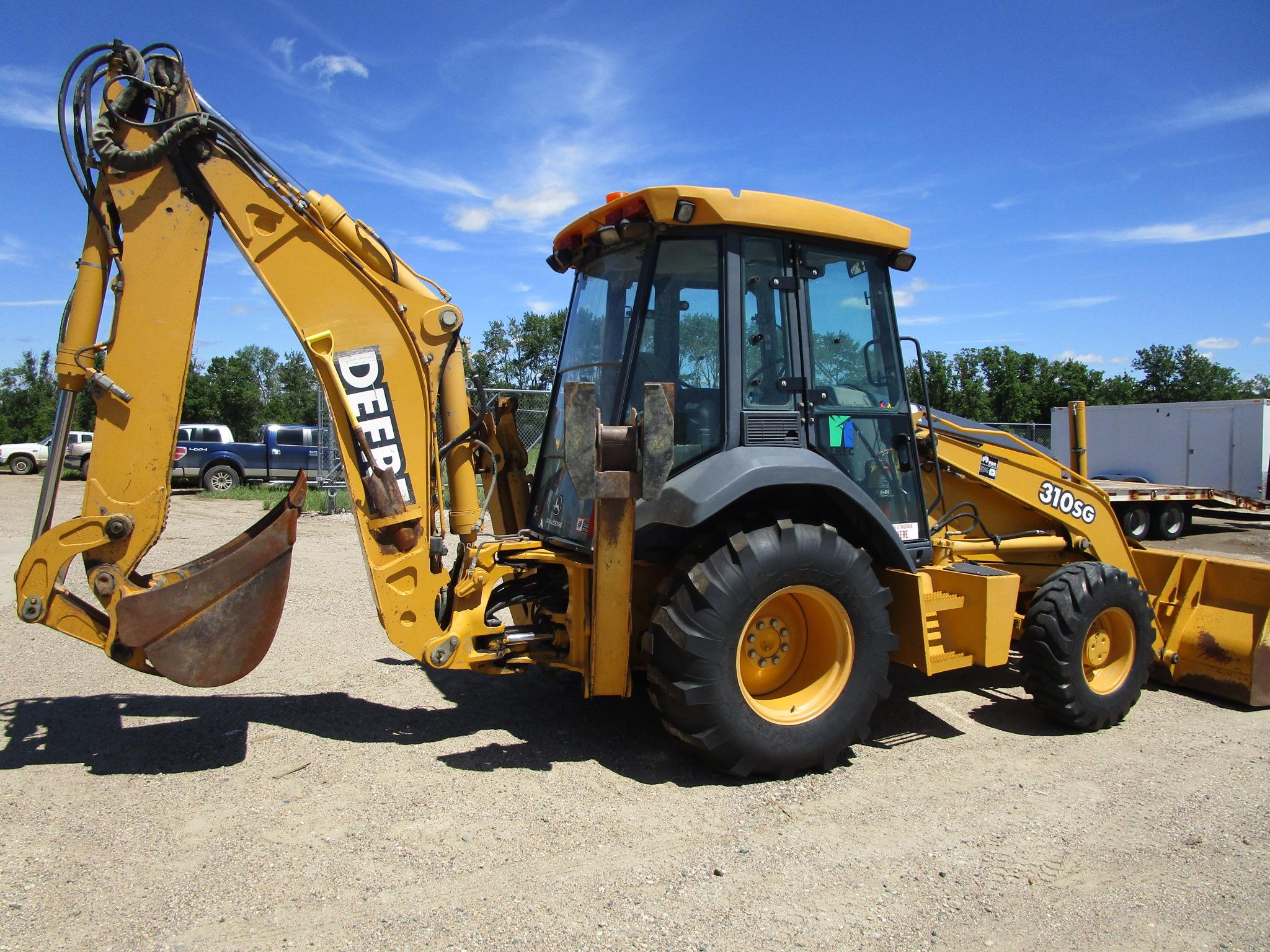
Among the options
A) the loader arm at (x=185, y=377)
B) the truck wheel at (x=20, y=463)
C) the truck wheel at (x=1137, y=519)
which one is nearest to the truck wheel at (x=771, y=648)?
the loader arm at (x=185, y=377)

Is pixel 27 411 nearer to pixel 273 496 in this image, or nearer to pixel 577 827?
pixel 273 496

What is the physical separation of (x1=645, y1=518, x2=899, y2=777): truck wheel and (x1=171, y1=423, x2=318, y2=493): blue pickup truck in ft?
57.6

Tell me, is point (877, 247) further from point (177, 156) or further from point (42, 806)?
point (42, 806)

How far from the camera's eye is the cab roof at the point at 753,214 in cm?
398

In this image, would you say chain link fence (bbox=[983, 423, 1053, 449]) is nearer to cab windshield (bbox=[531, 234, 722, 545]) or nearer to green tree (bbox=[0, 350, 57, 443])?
cab windshield (bbox=[531, 234, 722, 545])

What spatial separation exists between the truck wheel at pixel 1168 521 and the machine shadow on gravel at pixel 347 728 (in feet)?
43.4

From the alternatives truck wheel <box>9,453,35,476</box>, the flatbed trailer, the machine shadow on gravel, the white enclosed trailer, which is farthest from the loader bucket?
truck wheel <box>9,453,35,476</box>

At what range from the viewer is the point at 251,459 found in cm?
2034

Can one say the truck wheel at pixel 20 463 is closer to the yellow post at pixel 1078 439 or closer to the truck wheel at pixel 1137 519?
the truck wheel at pixel 1137 519

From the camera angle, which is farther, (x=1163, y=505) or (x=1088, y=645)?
(x=1163, y=505)

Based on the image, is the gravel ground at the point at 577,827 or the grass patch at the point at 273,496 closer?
the gravel ground at the point at 577,827

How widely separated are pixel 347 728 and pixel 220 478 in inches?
691

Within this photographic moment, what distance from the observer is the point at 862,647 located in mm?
4109

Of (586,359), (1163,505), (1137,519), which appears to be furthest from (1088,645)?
(1163,505)
